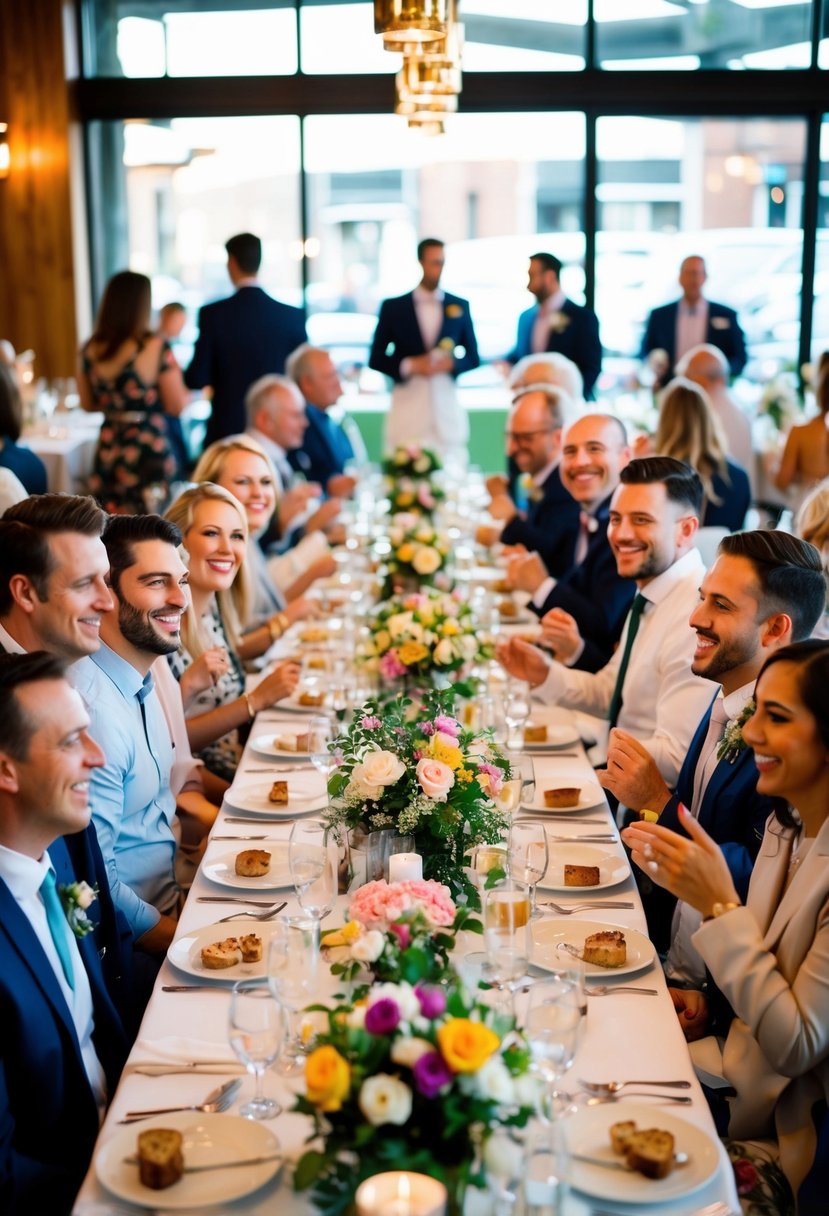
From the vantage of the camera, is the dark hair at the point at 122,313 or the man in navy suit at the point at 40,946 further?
the dark hair at the point at 122,313

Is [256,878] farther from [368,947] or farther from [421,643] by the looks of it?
[421,643]

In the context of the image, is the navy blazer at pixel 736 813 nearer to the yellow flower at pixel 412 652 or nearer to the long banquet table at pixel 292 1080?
A: the long banquet table at pixel 292 1080

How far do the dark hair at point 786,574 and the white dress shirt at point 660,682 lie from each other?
1.98ft

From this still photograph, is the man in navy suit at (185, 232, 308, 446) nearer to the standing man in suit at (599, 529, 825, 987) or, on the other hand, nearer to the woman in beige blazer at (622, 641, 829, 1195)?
the standing man in suit at (599, 529, 825, 987)

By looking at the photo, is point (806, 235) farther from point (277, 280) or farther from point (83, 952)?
point (83, 952)

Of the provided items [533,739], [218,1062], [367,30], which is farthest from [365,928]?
[367,30]

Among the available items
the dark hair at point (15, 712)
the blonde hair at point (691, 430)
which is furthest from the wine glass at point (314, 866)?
the blonde hair at point (691, 430)

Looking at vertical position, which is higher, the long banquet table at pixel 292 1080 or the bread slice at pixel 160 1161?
the bread slice at pixel 160 1161

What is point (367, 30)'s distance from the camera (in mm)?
9164

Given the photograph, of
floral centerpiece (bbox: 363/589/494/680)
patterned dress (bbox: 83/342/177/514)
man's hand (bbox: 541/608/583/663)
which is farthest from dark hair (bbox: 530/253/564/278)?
floral centerpiece (bbox: 363/589/494/680)

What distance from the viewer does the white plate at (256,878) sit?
8.71 feet

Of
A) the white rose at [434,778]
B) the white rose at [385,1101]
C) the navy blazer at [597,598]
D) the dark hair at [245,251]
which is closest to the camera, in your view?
the white rose at [385,1101]

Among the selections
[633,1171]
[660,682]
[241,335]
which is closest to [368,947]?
[633,1171]

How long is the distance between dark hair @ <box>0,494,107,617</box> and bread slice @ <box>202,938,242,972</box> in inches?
31.6
